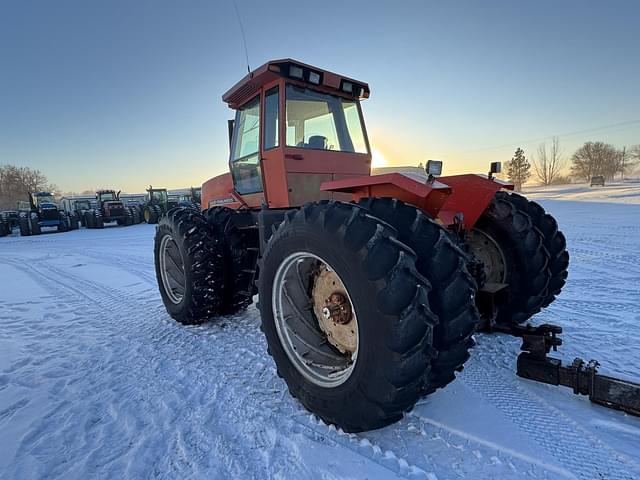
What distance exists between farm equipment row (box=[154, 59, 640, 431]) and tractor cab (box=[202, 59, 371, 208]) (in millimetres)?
15

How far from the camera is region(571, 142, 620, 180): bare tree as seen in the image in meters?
65.4

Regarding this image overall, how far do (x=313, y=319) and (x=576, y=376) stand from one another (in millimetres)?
1695

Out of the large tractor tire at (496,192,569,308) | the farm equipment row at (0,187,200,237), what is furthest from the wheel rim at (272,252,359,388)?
the farm equipment row at (0,187,200,237)

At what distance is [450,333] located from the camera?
188cm

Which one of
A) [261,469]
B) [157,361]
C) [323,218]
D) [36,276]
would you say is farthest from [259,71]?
[36,276]

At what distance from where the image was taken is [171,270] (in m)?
4.43

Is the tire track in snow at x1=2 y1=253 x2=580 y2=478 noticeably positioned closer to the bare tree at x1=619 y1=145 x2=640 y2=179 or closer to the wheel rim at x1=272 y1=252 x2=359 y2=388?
the wheel rim at x1=272 y1=252 x2=359 y2=388

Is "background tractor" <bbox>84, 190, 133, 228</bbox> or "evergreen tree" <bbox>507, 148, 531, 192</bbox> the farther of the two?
"evergreen tree" <bbox>507, 148, 531, 192</bbox>

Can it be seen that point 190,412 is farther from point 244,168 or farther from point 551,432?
point 244,168

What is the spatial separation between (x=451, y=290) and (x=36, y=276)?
8.85 meters

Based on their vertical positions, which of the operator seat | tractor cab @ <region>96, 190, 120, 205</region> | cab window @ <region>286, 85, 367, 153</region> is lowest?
the operator seat

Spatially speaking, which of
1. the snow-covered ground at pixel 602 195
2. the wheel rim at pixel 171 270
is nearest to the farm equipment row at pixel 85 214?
the wheel rim at pixel 171 270

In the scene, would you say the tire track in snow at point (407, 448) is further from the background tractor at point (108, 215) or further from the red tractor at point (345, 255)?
the background tractor at point (108, 215)

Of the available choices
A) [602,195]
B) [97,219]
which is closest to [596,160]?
[602,195]
